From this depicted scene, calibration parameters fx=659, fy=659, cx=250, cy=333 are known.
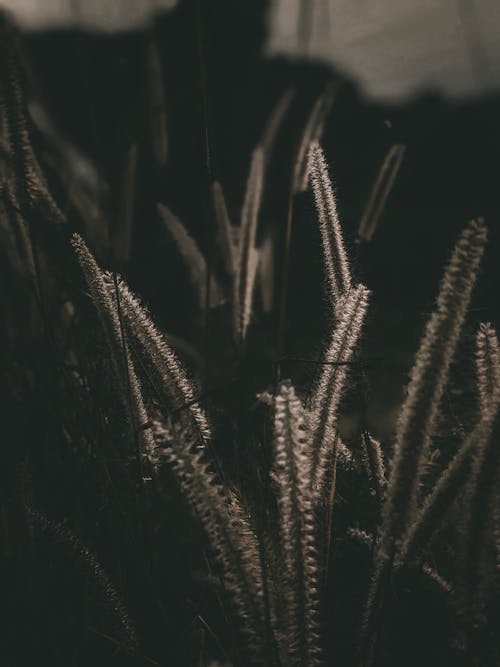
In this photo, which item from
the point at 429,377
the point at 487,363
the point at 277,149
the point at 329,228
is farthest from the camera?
the point at 277,149

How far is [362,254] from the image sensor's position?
118 cm

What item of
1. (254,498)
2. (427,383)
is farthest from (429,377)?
(254,498)

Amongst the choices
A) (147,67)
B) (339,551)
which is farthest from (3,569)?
(147,67)

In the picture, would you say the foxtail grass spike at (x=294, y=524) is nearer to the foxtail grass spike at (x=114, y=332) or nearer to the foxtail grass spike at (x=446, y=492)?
the foxtail grass spike at (x=446, y=492)

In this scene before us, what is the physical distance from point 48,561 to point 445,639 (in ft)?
1.54

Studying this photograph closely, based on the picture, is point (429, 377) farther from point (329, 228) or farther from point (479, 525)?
point (329, 228)

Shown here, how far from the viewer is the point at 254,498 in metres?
0.63

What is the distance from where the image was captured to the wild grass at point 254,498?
1.59ft

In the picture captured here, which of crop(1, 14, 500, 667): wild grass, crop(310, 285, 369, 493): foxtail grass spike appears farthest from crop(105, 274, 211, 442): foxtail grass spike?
crop(310, 285, 369, 493): foxtail grass spike

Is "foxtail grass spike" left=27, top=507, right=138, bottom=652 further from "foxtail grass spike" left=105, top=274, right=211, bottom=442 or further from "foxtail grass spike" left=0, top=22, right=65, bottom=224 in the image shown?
"foxtail grass spike" left=0, top=22, right=65, bottom=224

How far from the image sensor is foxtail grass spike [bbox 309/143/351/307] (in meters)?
0.72

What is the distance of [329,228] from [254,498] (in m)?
0.30

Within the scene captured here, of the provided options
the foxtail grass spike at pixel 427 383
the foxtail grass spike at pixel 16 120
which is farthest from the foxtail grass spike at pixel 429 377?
the foxtail grass spike at pixel 16 120

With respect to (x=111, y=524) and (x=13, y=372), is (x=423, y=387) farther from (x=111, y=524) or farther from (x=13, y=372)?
(x=13, y=372)
